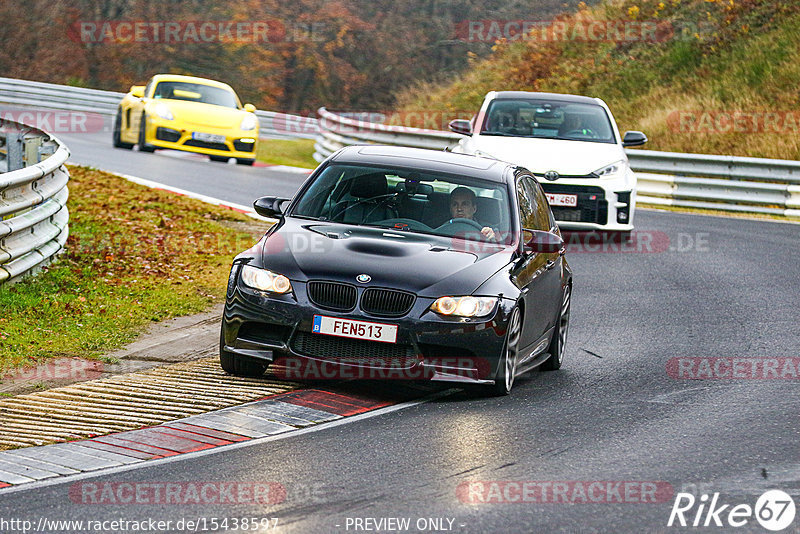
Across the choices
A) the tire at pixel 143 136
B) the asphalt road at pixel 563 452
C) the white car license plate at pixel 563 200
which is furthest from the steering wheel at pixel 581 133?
the tire at pixel 143 136

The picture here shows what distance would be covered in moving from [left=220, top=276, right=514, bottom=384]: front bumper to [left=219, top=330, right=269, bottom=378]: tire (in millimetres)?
173

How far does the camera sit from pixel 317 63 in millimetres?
50781

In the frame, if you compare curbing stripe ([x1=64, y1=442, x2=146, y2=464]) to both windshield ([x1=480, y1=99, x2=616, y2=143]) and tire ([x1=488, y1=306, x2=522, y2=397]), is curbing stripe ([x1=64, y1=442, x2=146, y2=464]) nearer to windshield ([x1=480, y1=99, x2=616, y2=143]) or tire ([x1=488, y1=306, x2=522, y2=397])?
tire ([x1=488, y1=306, x2=522, y2=397])

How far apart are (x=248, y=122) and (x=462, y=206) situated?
15.7 meters

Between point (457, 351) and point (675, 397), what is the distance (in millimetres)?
1624

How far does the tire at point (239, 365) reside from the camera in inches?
321

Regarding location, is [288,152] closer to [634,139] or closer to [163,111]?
[163,111]

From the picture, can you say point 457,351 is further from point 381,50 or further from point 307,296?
point 381,50

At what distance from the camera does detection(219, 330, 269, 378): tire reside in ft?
26.8

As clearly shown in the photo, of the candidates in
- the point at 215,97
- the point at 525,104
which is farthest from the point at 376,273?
the point at 215,97

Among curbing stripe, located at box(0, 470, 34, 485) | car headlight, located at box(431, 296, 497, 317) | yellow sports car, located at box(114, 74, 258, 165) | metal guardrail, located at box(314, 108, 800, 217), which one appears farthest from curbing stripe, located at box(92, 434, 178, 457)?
metal guardrail, located at box(314, 108, 800, 217)

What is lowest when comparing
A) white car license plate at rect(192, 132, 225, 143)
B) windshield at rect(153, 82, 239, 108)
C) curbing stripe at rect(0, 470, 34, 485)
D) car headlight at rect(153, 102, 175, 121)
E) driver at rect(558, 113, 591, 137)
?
white car license plate at rect(192, 132, 225, 143)

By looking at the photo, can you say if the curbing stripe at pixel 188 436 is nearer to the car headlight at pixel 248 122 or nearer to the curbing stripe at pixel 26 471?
the curbing stripe at pixel 26 471

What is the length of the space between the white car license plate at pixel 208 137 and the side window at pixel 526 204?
14521mm
